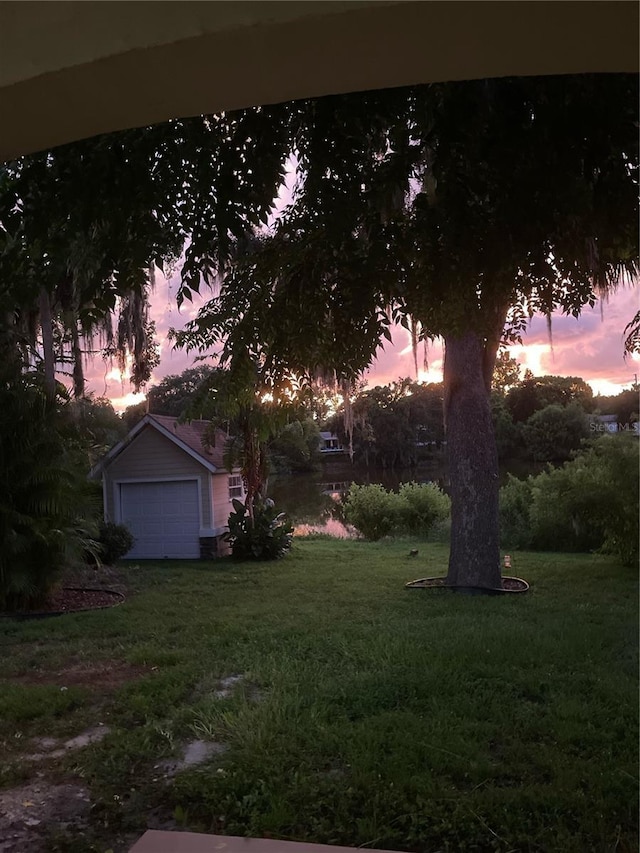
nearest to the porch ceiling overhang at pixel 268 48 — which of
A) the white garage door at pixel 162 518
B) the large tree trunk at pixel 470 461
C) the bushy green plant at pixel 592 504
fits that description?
the bushy green plant at pixel 592 504

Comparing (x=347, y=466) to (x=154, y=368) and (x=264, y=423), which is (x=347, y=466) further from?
(x=264, y=423)

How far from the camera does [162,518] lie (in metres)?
15.4

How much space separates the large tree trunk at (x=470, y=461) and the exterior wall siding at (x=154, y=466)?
682cm

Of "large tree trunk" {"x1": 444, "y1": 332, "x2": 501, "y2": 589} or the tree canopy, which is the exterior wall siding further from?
the tree canopy

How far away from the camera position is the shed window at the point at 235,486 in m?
16.4

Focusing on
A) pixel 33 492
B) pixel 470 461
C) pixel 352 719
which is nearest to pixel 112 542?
pixel 33 492

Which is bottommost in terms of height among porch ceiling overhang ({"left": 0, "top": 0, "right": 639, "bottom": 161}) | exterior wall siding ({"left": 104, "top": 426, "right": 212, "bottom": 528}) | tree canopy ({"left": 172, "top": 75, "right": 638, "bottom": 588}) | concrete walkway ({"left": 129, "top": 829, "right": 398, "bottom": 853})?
concrete walkway ({"left": 129, "top": 829, "right": 398, "bottom": 853})

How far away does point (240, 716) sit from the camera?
4.41 metres

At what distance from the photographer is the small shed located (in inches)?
593

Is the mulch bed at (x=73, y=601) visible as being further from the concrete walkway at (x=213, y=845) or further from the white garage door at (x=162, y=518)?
the concrete walkway at (x=213, y=845)

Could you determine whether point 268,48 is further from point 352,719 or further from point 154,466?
point 154,466

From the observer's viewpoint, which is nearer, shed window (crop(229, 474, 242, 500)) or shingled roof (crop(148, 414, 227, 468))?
shingled roof (crop(148, 414, 227, 468))

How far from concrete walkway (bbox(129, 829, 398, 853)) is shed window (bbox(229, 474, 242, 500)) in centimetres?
Result: 1371

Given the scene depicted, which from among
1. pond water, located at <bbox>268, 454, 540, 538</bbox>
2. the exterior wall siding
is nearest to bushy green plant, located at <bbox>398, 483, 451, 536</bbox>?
pond water, located at <bbox>268, 454, 540, 538</bbox>
